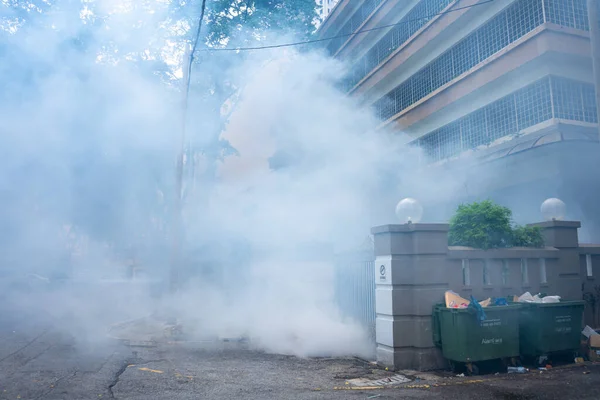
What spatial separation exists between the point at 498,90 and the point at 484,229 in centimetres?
629

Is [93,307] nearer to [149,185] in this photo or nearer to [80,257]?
[149,185]

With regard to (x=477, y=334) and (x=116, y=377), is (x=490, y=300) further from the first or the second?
(x=116, y=377)

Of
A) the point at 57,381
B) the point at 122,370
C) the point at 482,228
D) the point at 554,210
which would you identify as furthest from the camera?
the point at 554,210

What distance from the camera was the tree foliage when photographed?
605 centimetres

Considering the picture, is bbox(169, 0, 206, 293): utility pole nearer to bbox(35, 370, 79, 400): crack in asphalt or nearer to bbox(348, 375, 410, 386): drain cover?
bbox(35, 370, 79, 400): crack in asphalt

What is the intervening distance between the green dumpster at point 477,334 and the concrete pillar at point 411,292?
7.8 inches

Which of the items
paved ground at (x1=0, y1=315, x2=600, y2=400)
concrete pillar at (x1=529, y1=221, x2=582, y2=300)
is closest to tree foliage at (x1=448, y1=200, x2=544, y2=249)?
concrete pillar at (x1=529, y1=221, x2=582, y2=300)

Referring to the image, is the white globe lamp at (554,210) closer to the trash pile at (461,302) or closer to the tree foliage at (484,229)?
the tree foliage at (484,229)

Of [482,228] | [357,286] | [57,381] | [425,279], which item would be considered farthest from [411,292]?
[57,381]

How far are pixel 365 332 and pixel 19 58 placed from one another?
9196 millimetres

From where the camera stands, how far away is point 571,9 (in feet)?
32.0

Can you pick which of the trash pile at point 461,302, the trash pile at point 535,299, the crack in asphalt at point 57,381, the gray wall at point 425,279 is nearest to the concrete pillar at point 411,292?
the gray wall at point 425,279

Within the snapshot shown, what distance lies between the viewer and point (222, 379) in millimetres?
4941

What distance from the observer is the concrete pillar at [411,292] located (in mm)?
5484
